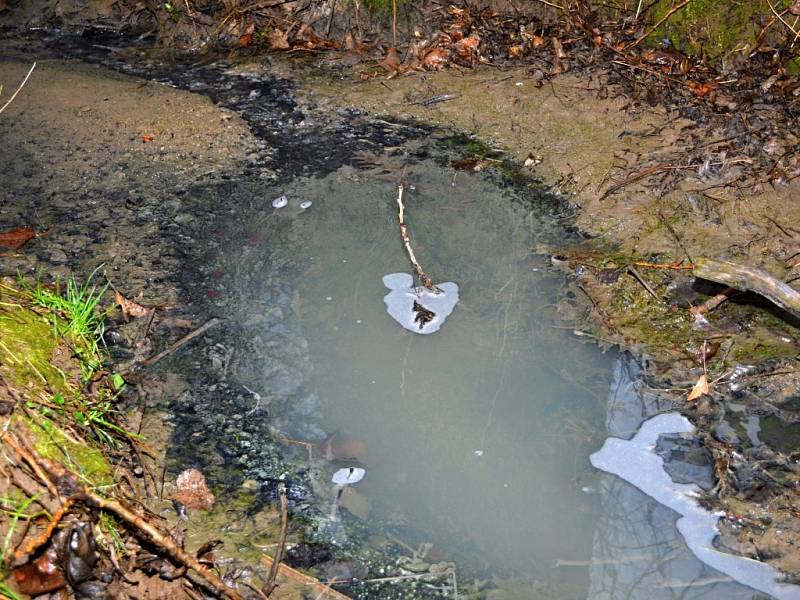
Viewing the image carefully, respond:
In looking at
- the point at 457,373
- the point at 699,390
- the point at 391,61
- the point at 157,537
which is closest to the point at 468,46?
the point at 391,61

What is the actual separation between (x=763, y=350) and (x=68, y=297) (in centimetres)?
263

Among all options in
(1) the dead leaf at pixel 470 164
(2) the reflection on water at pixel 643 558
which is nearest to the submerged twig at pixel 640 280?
(2) the reflection on water at pixel 643 558

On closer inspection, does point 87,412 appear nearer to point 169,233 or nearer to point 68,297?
point 68,297

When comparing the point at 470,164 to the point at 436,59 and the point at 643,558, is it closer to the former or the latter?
the point at 436,59

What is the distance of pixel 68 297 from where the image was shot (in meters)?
2.84

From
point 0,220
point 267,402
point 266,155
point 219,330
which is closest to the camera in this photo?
point 267,402

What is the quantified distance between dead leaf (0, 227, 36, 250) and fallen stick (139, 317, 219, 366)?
950 mm

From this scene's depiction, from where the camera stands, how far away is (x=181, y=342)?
289 centimetres

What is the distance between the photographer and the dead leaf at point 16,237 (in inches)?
128

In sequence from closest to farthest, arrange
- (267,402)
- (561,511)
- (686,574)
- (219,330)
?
(686,574), (561,511), (267,402), (219,330)

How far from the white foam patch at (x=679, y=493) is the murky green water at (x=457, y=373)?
10 cm

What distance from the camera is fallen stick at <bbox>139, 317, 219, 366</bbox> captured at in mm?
2803

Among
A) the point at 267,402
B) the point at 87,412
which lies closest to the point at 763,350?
the point at 267,402

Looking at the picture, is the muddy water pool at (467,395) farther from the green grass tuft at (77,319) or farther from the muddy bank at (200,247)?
the green grass tuft at (77,319)
